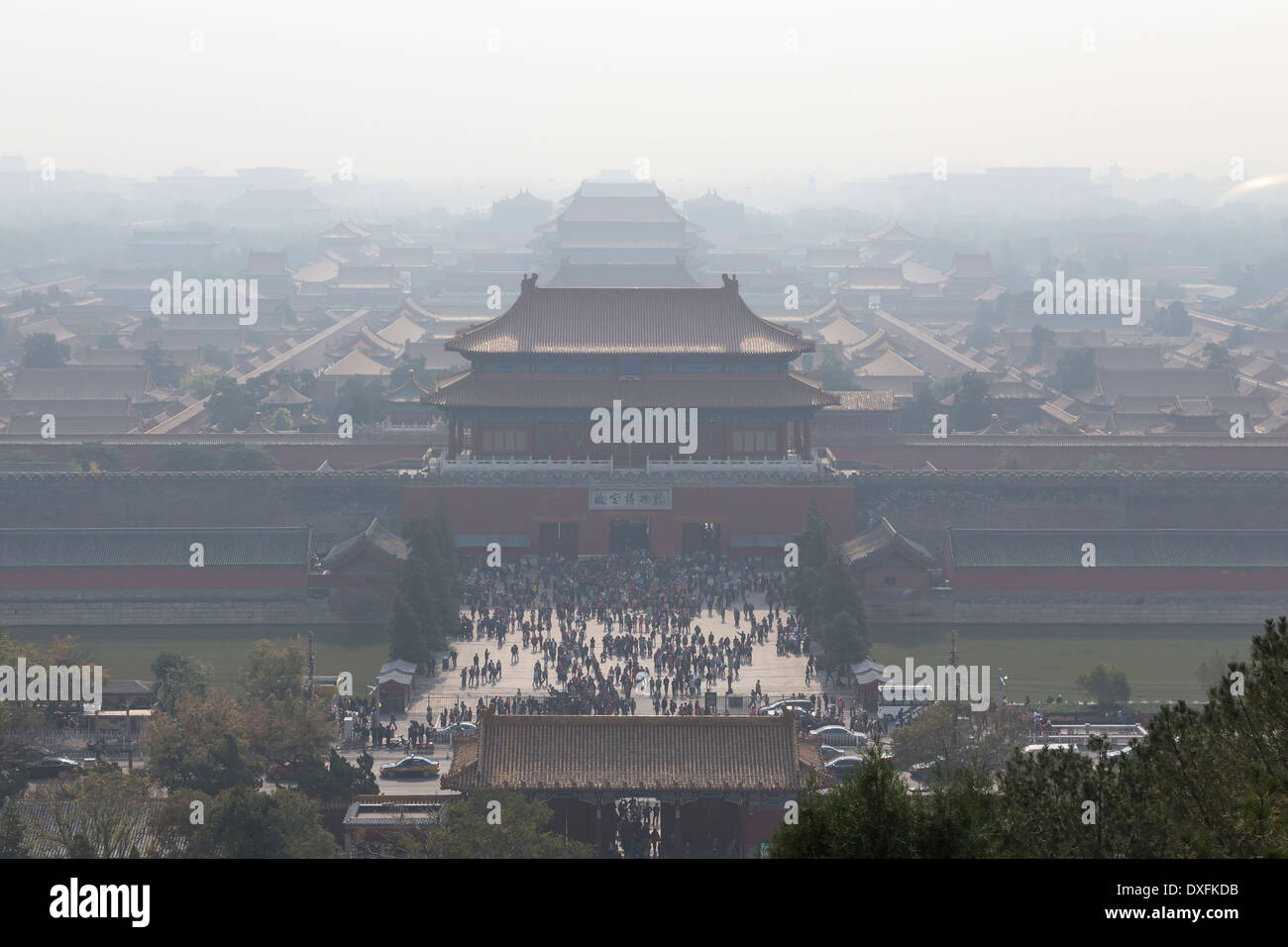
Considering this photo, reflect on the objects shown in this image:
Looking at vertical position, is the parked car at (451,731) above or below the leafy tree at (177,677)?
below

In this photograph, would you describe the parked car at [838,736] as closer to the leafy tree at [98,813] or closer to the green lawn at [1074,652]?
the green lawn at [1074,652]

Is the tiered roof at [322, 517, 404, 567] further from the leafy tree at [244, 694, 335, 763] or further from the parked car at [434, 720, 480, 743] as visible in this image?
the leafy tree at [244, 694, 335, 763]

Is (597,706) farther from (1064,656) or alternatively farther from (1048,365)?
(1048,365)

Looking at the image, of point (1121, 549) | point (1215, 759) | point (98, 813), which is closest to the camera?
point (1215, 759)

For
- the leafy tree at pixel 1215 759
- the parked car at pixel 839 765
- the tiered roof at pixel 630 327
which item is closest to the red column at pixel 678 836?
the parked car at pixel 839 765

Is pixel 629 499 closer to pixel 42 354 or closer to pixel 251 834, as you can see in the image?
pixel 251 834

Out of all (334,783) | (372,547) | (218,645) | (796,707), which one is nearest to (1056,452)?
(372,547)

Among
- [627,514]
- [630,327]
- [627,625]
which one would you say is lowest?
[627,625]
